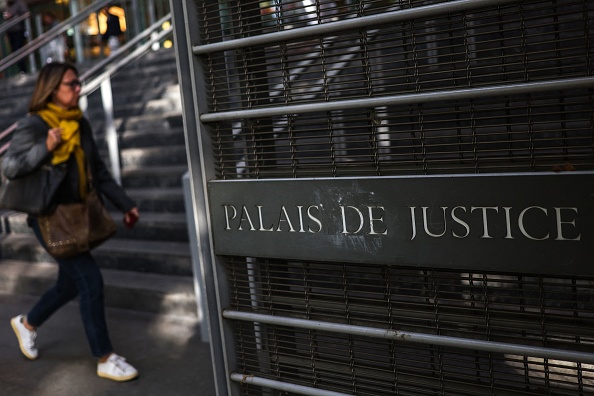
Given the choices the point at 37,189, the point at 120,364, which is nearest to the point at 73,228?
the point at 37,189

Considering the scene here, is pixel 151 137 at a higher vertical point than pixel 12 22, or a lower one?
lower

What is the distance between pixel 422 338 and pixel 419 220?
423mm

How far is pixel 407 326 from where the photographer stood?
2.78 m

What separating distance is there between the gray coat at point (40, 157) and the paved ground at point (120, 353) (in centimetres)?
99

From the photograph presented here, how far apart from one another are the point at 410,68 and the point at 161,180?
521 centimetres

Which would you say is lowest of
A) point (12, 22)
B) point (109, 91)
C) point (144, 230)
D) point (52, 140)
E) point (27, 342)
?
point (27, 342)

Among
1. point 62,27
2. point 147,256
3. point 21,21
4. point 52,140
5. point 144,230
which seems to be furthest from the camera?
point 21,21

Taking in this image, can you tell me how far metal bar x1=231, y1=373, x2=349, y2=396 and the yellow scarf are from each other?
2.01 m

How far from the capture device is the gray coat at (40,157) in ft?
14.7

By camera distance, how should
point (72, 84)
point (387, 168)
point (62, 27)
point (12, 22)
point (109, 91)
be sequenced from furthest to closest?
1. point (12, 22)
2. point (62, 27)
3. point (109, 91)
4. point (72, 84)
5. point (387, 168)

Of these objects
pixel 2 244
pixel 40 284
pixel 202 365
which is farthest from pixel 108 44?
pixel 202 365

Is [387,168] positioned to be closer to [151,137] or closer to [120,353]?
[120,353]

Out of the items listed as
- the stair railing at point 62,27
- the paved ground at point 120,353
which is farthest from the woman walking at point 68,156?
the stair railing at point 62,27

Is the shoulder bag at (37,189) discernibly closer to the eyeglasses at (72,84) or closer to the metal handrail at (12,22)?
the eyeglasses at (72,84)
